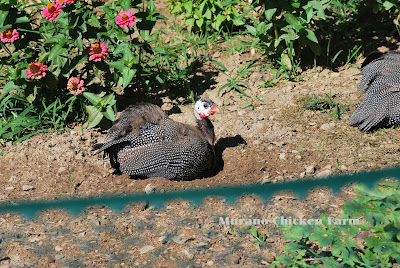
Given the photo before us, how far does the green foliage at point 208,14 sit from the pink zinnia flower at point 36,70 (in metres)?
1.71

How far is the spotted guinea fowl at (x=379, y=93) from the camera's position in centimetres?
466

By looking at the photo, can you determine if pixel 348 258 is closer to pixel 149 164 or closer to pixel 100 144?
pixel 149 164

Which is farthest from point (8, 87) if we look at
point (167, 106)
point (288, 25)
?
point (288, 25)

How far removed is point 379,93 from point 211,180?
4.96 ft

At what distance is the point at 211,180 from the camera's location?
422 centimetres

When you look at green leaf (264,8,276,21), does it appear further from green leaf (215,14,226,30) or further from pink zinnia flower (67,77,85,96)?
pink zinnia flower (67,77,85,96)

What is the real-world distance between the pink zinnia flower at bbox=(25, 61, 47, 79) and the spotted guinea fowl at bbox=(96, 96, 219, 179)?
2.19 ft

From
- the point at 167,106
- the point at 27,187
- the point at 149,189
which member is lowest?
A: the point at 27,187

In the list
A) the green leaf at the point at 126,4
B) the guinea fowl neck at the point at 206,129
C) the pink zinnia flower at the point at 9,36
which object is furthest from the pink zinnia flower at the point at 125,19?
the guinea fowl neck at the point at 206,129

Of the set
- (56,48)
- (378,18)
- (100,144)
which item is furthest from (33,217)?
(378,18)

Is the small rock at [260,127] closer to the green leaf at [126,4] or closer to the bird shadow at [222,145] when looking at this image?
the bird shadow at [222,145]

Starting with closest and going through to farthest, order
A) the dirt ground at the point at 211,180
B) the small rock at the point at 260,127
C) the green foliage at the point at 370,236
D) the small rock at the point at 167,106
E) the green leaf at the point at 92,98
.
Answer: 1. the green foliage at the point at 370,236
2. the dirt ground at the point at 211,180
3. the green leaf at the point at 92,98
4. the small rock at the point at 260,127
5. the small rock at the point at 167,106

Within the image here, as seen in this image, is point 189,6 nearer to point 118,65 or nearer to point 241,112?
point 241,112

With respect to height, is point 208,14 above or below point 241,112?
above
